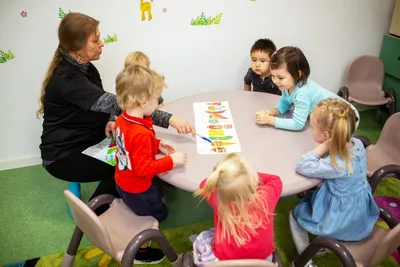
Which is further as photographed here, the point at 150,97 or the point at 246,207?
the point at 150,97

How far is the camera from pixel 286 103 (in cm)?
231

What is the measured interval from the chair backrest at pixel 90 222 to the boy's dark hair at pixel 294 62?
51.1 inches

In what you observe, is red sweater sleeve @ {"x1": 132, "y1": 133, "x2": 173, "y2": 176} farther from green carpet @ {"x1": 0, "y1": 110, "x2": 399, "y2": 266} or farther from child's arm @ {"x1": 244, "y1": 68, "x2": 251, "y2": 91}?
child's arm @ {"x1": 244, "y1": 68, "x2": 251, "y2": 91}

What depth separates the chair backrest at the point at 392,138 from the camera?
2.29 metres

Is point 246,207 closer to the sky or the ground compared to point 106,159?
closer to the sky

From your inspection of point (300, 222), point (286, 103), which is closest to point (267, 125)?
point (286, 103)

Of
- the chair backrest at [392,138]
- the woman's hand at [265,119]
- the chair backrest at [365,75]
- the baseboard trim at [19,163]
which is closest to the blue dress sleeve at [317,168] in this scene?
the woman's hand at [265,119]

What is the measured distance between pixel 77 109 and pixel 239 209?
1248 mm

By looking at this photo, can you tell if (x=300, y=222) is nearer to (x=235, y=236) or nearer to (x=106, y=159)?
(x=235, y=236)

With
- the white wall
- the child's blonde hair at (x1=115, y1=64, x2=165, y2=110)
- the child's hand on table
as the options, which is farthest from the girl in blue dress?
the white wall

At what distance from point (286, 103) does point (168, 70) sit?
1.13 m

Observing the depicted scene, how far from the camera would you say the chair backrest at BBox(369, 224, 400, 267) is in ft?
4.83

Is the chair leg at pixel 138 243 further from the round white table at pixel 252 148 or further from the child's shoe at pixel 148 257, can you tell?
the child's shoe at pixel 148 257

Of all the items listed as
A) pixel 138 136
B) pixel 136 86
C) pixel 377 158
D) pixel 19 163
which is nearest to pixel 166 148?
pixel 138 136
